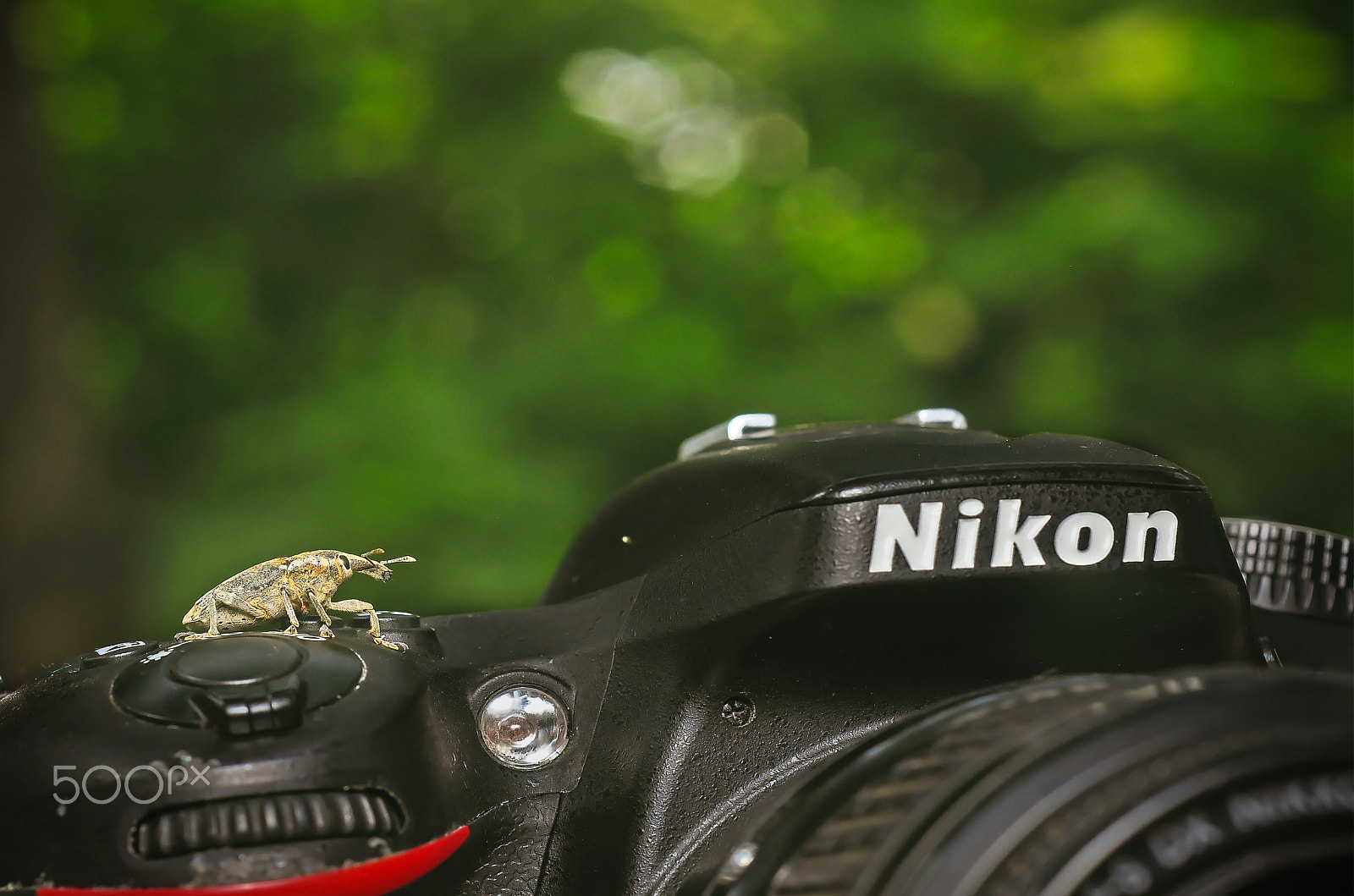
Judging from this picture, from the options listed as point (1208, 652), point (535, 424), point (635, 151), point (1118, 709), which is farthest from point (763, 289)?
point (1118, 709)

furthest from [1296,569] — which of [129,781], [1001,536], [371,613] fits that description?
[129,781]

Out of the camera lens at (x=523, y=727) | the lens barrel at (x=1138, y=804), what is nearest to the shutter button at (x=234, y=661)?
the camera lens at (x=523, y=727)

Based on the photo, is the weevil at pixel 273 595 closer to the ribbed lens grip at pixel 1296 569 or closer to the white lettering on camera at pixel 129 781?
the white lettering on camera at pixel 129 781

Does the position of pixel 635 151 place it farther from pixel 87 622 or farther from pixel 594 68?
pixel 87 622

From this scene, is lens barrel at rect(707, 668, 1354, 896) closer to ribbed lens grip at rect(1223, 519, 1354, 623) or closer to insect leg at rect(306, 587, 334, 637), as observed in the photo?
insect leg at rect(306, 587, 334, 637)

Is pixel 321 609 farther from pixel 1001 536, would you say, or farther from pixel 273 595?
pixel 1001 536

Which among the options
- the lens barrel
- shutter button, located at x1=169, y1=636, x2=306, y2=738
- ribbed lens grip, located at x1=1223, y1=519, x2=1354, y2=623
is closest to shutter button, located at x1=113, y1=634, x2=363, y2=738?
shutter button, located at x1=169, y1=636, x2=306, y2=738
